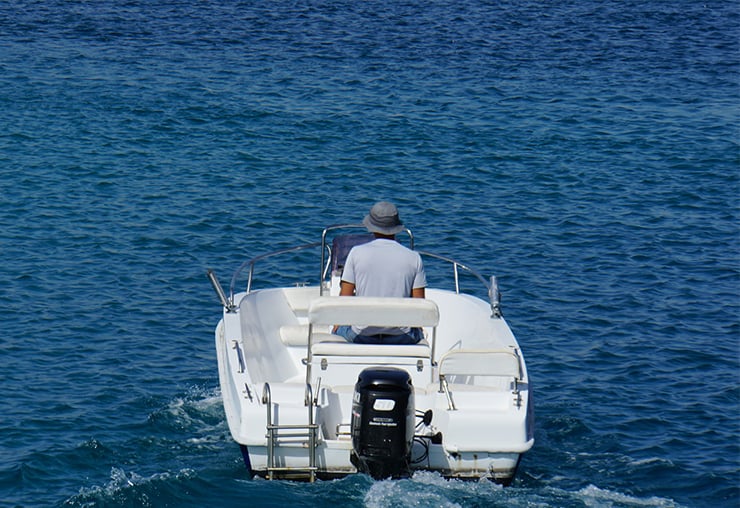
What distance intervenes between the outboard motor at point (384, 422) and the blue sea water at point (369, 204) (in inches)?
7.0

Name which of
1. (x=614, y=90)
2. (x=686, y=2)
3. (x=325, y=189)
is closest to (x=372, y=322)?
(x=325, y=189)

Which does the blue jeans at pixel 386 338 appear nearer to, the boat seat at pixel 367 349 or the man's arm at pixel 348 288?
the boat seat at pixel 367 349

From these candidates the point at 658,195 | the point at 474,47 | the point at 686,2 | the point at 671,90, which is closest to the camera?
the point at 658,195

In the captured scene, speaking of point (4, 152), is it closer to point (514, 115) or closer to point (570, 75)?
point (514, 115)

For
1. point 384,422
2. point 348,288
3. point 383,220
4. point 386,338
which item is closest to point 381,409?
point 384,422

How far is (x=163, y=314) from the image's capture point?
39.6 ft

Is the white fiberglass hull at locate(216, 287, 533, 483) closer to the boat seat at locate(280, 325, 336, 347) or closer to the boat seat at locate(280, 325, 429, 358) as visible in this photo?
the boat seat at locate(280, 325, 429, 358)

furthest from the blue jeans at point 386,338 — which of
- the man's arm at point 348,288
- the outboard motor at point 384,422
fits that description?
the outboard motor at point 384,422

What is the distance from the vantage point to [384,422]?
291 inches

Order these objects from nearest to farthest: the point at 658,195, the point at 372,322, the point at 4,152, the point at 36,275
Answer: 1. the point at 372,322
2. the point at 36,275
3. the point at 658,195
4. the point at 4,152

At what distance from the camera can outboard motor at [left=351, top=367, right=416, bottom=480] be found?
24.3 feet

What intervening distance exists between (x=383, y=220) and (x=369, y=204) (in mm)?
7590

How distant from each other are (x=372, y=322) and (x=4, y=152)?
11515 millimetres

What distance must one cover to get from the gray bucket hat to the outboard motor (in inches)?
53.9
